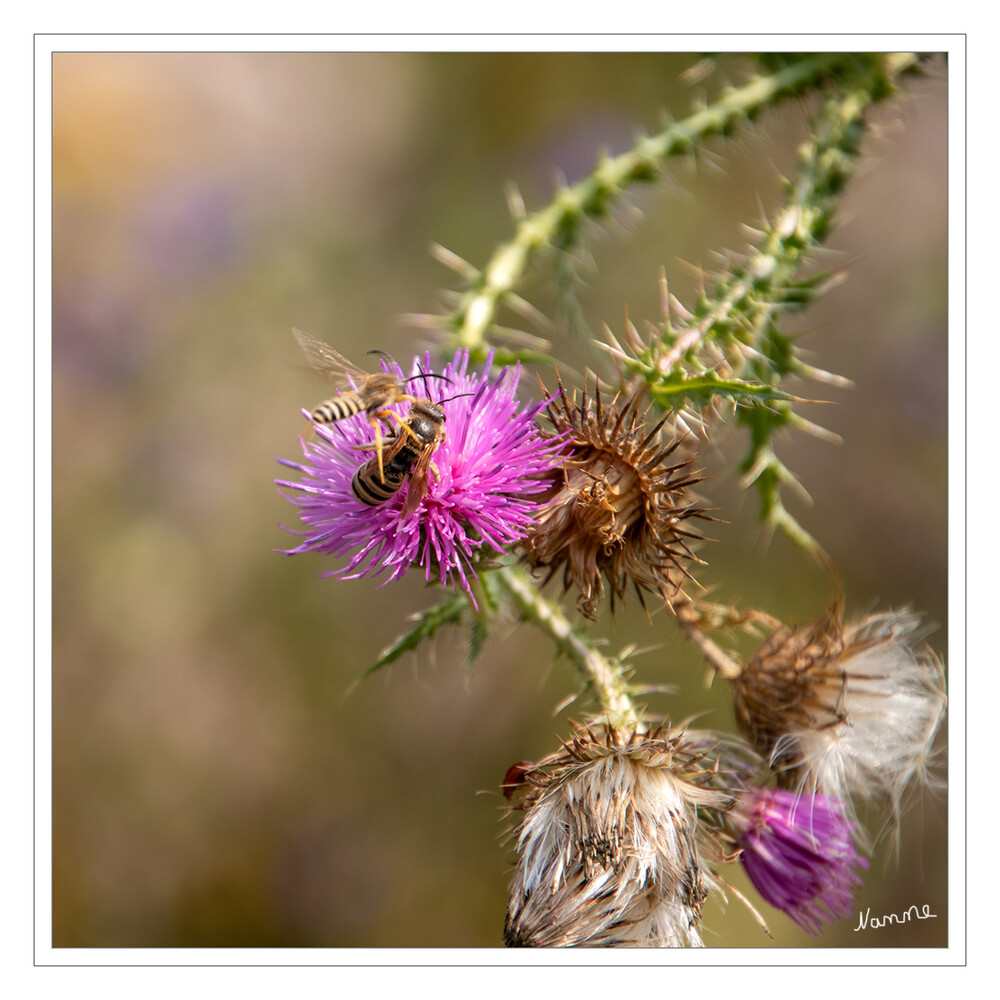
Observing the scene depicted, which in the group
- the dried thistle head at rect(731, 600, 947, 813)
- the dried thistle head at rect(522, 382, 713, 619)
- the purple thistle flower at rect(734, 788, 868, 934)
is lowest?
the purple thistle flower at rect(734, 788, 868, 934)

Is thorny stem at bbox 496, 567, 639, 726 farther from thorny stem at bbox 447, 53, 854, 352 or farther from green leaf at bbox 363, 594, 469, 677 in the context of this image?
thorny stem at bbox 447, 53, 854, 352

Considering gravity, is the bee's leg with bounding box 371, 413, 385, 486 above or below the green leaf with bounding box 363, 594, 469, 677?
above

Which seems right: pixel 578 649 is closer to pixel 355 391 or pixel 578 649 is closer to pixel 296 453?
pixel 355 391

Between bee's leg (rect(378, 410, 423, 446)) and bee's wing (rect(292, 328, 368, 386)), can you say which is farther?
bee's wing (rect(292, 328, 368, 386))

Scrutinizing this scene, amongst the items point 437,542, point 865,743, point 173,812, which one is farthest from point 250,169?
point 865,743

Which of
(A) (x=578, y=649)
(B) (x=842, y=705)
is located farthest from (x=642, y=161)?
(B) (x=842, y=705)
